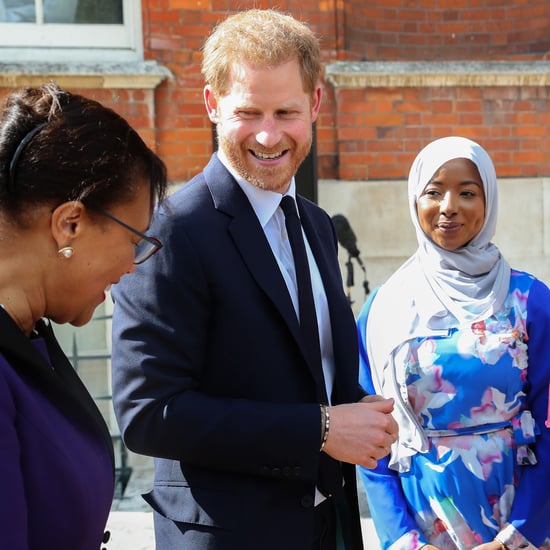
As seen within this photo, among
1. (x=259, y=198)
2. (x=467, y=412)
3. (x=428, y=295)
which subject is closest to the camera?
(x=259, y=198)

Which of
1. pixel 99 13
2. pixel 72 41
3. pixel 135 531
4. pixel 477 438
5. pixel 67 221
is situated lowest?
pixel 135 531

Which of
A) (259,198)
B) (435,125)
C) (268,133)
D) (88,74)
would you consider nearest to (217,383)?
(259,198)

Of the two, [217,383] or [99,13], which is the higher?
[99,13]

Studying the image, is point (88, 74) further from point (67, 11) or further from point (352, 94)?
point (352, 94)

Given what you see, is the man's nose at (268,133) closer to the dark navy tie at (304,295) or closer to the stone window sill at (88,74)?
the dark navy tie at (304,295)

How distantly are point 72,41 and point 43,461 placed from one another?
4412 millimetres

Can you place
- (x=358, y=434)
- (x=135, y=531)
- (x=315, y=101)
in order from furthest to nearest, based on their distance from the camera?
(x=135, y=531) < (x=315, y=101) < (x=358, y=434)

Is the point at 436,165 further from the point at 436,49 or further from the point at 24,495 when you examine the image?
the point at 436,49

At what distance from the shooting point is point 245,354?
198 centimetres

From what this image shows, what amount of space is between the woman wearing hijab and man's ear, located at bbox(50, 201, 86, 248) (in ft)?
4.86

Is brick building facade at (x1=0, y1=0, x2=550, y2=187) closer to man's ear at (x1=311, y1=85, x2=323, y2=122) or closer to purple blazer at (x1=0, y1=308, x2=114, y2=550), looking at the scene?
man's ear at (x1=311, y1=85, x2=323, y2=122)

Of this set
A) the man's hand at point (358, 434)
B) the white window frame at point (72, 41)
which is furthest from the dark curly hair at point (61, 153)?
the white window frame at point (72, 41)

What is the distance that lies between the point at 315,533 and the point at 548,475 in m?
0.85

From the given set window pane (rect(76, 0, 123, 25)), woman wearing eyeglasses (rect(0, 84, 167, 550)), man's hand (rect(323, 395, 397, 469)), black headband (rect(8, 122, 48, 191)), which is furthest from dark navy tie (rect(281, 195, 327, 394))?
window pane (rect(76, 0, 123, 25))
